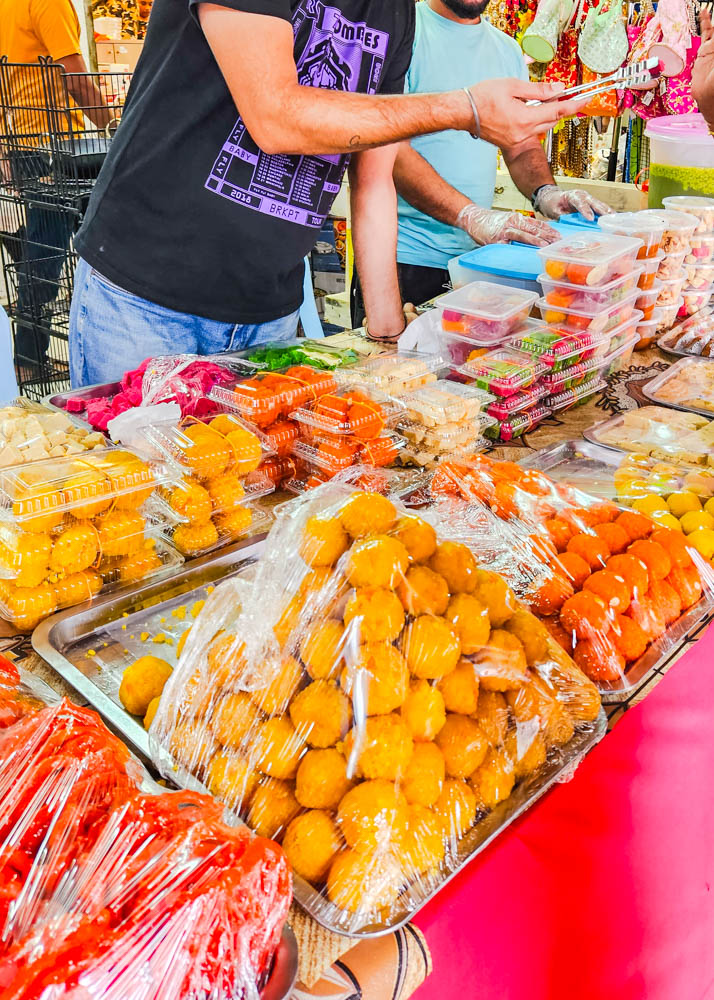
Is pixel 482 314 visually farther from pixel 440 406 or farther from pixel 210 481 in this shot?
pixel 210 481

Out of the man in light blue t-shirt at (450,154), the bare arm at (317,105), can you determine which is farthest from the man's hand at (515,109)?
the man in light blue t-shirt at (450,154)

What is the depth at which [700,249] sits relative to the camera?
2393 millimetres

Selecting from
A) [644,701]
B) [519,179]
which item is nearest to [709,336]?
[519,179]

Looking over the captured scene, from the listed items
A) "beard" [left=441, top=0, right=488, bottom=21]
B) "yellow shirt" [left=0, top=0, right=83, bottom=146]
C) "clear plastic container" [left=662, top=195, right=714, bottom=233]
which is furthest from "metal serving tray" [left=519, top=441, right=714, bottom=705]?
"yellow shirt" [left=0, top=0, right=83, bottom=146]

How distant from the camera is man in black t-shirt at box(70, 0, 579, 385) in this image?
4.94 ft

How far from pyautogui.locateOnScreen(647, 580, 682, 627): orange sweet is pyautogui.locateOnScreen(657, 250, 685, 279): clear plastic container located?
147 cm

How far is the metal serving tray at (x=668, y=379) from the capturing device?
1797mm

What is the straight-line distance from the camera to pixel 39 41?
145 inches

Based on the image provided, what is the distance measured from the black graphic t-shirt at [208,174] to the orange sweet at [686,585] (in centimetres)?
118

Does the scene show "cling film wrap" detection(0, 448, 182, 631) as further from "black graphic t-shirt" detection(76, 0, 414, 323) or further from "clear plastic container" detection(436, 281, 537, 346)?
"clear plastic container" detection(436, 281, 537, 346)

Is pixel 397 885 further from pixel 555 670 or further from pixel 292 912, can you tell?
pixel 555 670

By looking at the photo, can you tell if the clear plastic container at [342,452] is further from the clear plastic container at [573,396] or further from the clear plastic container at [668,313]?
the clear plastic container at [668,313]

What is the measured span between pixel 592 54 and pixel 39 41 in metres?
2.65

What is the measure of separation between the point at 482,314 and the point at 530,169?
152cm
